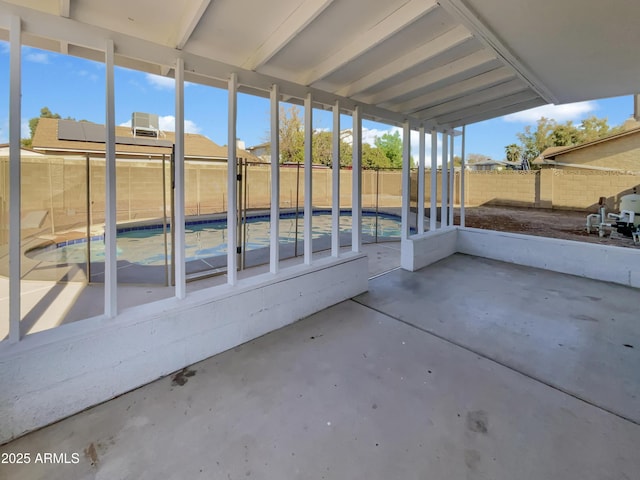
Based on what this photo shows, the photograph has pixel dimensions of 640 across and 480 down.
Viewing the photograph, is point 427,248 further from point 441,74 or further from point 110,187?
point 110,187

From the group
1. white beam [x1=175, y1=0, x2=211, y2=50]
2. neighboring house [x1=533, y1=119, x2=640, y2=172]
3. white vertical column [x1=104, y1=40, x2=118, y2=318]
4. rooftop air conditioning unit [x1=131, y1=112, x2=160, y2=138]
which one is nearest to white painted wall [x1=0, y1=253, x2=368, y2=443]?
Answer: white vertical column [x1=104, y1=40, x2=118, y2=318]

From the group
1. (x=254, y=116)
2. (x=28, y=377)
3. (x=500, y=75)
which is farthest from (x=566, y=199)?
(x=254, y=116)

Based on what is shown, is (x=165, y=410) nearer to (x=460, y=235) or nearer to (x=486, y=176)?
(x=460, y=235)

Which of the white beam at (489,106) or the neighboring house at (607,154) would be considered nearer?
the white beam at (489,106)

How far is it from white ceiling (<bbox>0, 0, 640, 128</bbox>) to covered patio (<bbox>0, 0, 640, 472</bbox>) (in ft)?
0.06

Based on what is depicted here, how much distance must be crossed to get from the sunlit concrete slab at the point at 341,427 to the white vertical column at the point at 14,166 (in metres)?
0.78

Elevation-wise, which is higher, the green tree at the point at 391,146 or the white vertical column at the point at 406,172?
the green tree at the point at 391,146

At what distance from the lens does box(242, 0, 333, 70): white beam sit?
226 cm

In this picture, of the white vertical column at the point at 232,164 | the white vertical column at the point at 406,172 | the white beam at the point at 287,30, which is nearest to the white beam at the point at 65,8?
the white vertical column at the point at 232,164

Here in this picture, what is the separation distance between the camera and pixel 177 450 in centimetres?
173

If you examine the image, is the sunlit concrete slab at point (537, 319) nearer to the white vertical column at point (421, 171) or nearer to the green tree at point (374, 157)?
the white vertical column at point (421, 171)

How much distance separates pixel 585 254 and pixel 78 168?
8.24m

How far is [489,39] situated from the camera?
276cm

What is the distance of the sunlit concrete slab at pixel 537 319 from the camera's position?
7.93 ft
